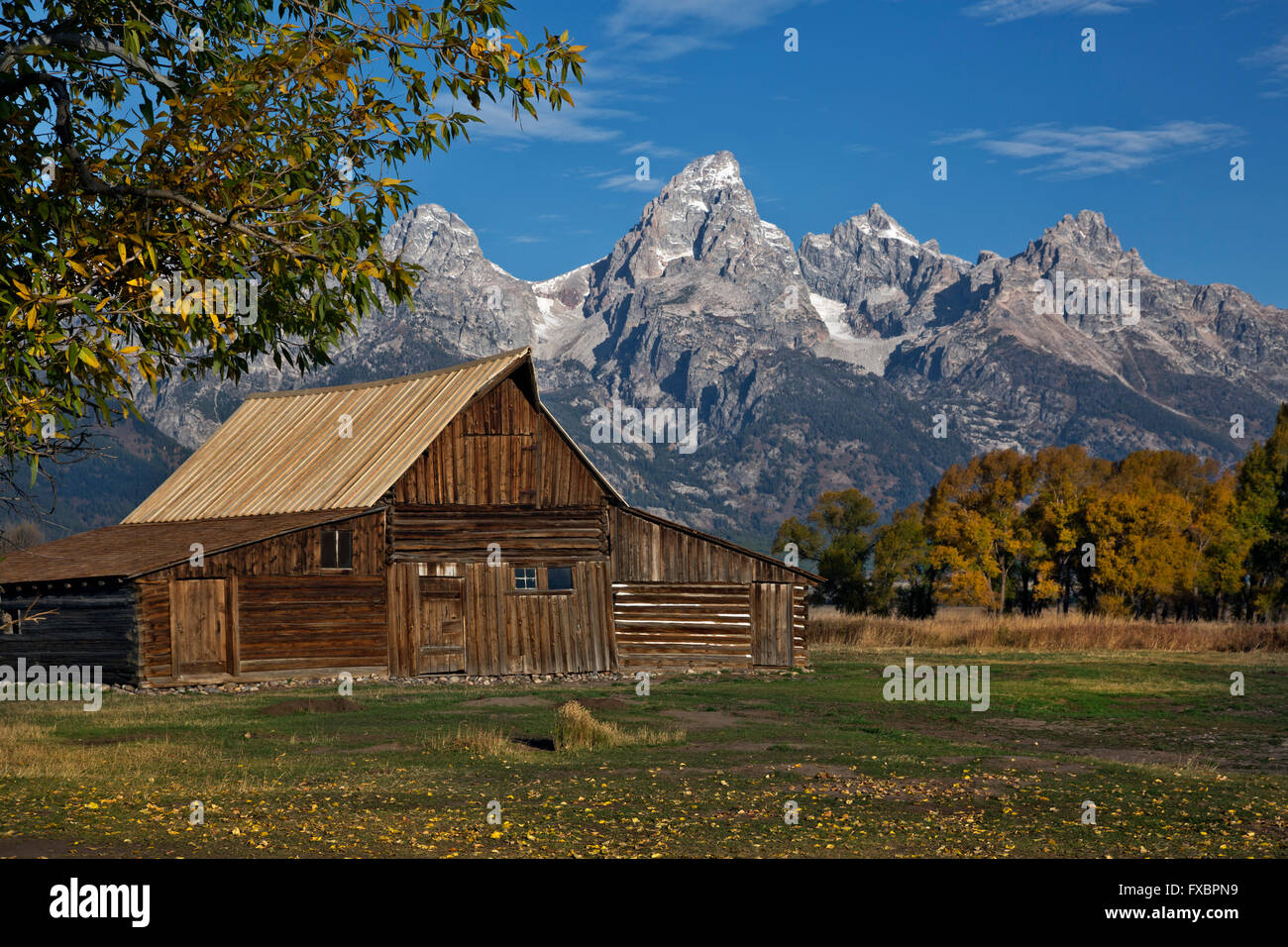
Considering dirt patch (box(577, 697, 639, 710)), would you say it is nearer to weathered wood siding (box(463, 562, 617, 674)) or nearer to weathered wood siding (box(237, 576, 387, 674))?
weathered wood siding (box(463, 562, 617, 674))

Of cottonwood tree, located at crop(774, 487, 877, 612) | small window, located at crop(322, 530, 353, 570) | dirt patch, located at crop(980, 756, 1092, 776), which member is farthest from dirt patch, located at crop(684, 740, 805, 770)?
cottonwood tree, located at crop(774, 487, 877, 612)

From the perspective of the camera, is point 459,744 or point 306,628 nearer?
point 459,744

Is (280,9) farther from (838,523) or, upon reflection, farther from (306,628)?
(838,523)

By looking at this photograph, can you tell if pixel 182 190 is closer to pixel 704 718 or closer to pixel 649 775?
pixel 649 775

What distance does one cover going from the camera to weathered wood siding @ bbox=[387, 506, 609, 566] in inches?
1508

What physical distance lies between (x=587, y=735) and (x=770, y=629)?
868 inches

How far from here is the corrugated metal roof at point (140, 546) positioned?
35188 mm

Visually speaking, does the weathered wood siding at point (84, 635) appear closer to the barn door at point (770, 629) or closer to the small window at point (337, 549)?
the small window at point (337, 549)

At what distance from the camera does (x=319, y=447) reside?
4400 centimetres

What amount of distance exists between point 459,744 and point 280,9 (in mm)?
11068
